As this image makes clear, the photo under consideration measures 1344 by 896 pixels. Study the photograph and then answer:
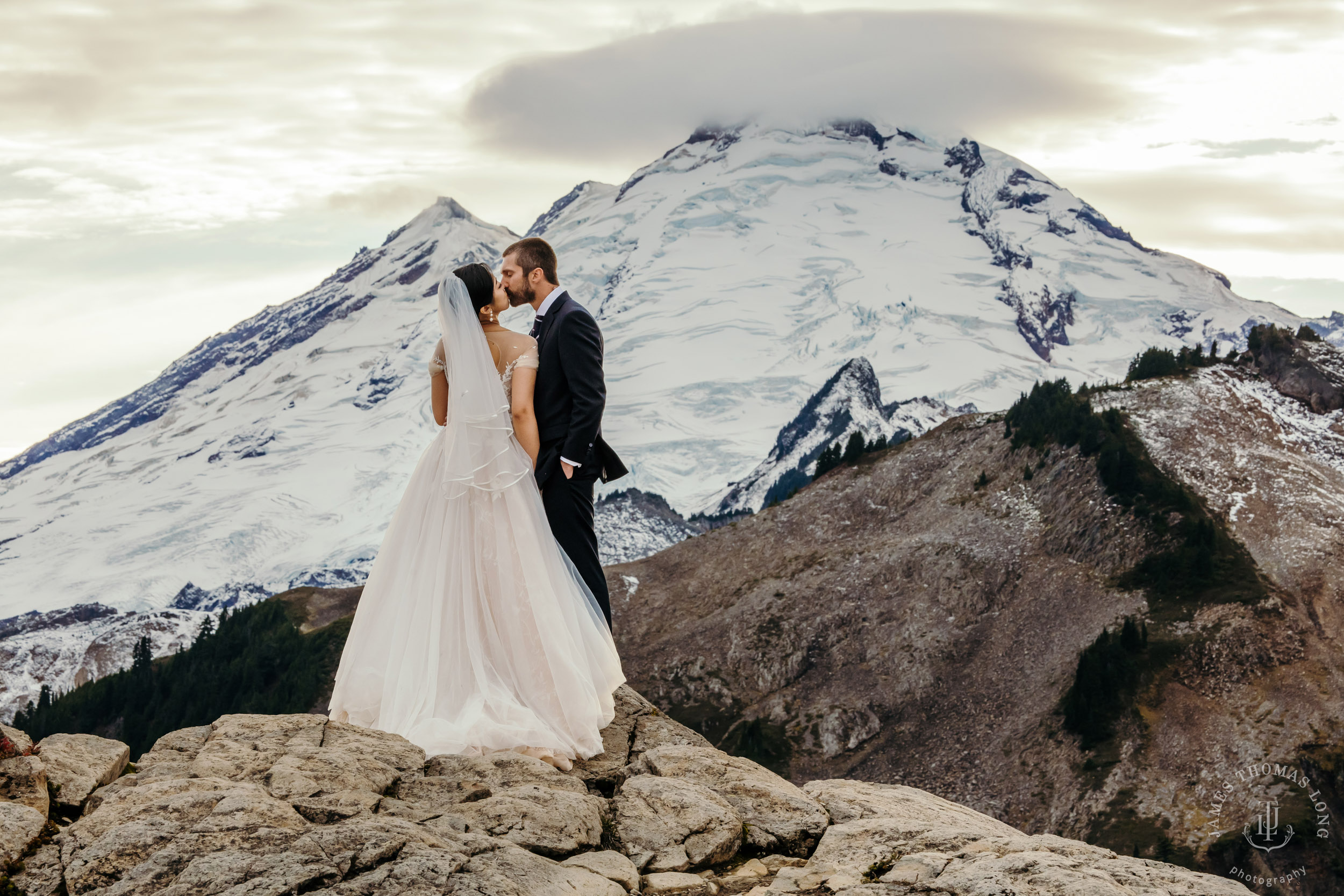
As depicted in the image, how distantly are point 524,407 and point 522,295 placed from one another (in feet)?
4.45

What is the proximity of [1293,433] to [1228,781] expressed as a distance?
45.7 metres

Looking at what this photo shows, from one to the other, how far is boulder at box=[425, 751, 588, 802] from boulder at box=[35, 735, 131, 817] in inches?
112

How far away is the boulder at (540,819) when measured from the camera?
336 inches

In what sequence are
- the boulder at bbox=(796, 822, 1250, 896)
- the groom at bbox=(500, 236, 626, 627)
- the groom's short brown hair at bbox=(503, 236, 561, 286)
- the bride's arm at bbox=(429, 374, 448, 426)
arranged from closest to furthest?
the boulder at bbox=(796, 822, 1250, 896) < the groom at bbox=(500, 236, 626, 627) < the groom's short brown hair at bbox=(503, 236, 561, 286) < the bride's arm at bbox=(429, 374, 448, 426)

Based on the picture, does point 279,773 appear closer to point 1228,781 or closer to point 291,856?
point 291,856

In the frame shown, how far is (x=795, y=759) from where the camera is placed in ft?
265

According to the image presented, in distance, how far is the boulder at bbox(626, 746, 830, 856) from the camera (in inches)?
374

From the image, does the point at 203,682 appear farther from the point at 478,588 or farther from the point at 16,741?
the point at 16,741

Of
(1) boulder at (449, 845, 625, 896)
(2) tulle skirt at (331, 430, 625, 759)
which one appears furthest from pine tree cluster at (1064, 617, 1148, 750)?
(1) boulder at (449, 845, 625, 896)

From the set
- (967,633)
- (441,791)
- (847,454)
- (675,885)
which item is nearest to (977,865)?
(675,885)

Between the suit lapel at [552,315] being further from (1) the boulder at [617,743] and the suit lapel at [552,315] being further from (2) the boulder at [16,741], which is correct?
(2) the boulder at [16,741]

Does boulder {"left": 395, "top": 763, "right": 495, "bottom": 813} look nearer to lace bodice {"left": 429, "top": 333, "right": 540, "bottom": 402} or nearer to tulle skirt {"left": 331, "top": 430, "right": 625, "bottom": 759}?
tulle skirt {"left": 331, "top": 430, "right": 625, "bottom": 759}

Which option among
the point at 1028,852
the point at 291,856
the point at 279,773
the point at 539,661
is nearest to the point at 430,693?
the point at 539,661

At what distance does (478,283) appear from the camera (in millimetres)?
11883
